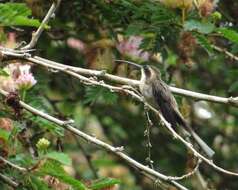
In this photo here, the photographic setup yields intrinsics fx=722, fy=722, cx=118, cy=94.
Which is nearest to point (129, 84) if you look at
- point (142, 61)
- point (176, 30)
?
point (176, 30)

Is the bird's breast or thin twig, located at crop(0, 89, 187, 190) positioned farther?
the bird's breast

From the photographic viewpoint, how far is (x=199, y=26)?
3318 millimetres

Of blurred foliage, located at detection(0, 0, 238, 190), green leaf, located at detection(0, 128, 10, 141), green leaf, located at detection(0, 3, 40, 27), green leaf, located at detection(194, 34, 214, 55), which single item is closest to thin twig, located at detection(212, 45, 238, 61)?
blurred foliage, located at detection(0, 0, 238, 190)

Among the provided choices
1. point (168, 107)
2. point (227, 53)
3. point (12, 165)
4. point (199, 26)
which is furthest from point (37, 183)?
point (227, 53)

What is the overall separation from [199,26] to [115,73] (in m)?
0.70

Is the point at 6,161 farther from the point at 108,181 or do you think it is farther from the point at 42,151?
the point at 108,181

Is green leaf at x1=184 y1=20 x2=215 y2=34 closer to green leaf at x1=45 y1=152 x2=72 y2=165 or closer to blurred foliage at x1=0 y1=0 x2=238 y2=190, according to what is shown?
blurred foliage at x1=0 y1=0 x2=238 y2=190

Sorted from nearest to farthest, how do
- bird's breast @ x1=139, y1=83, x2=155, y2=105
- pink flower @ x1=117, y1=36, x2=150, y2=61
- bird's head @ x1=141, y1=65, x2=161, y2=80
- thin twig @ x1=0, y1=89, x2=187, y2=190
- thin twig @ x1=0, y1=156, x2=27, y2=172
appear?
1. thin twig @ x1=0, y1=89, x2=187, y2=190
2. thin twig @ x1=0, y1=156, x2=27, y2=172
3. bird's breast @ x1=139, y1=83, x2=155, y2=105
4. bird's head @ x1=141, y1=65, x2=161, y2=80
5. pink flower @ x1=117, y1=36, x2=150, y2=61

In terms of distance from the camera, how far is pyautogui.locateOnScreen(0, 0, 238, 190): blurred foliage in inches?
113

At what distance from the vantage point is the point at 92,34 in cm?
446

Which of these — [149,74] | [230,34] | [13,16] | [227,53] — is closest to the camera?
[13,16]

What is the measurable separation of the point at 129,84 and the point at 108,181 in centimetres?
44

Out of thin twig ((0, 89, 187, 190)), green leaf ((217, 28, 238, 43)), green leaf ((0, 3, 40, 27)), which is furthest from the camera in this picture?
green leaf ((217, 28, 238, 43))

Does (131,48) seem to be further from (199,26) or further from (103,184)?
(103,184)
